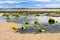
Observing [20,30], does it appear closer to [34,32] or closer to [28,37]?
[34,32]

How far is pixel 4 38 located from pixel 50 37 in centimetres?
317

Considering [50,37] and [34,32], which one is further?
[34,32]

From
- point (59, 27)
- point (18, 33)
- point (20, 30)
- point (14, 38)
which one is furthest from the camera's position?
point (59, 27)

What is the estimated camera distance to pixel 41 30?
45.7 ft

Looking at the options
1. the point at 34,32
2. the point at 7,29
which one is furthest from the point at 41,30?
the point at 7,29

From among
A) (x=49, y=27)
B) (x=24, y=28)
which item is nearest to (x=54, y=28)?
(x=49, y=27)

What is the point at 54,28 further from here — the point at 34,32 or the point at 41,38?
the point at 41,38

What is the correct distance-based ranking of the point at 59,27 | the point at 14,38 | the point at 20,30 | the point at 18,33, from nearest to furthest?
1. the point at 14,38
2. the point at 18,33
3. the point at 20,30
4. the point at 59,27

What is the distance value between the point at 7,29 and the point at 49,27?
3708 millimetres

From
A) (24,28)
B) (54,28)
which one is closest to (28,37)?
(24,28)

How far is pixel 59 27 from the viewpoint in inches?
600

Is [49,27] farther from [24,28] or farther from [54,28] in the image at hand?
[24,28]

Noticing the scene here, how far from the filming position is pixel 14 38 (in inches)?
462

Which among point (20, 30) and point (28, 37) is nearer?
point (28, 37)
